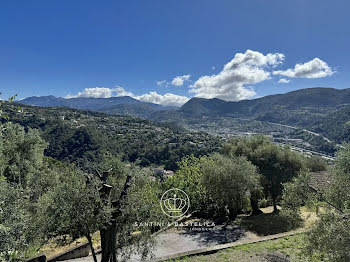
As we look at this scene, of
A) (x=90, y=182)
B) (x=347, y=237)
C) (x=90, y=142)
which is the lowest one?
(x=90, y=142)

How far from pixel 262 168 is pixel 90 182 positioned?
52.2ft

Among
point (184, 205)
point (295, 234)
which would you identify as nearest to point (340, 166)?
point (295, 234)

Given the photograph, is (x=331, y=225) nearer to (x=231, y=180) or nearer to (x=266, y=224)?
(x=231, y=180)

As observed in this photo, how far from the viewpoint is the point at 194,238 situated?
48.2 ft

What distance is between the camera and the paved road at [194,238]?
13.1 m

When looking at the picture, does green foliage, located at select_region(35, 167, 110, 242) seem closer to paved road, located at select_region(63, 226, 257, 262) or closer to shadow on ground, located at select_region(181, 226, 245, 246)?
paved road, located at select_region(63, 226, 257, 262)

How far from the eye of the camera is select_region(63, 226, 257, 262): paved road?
13.1 m

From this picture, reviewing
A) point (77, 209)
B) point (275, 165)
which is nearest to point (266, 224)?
point (275, 165)

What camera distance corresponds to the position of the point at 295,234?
12938 mm

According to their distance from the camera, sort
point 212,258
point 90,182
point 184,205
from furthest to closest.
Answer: point 184,205
point 212,258
point 90,182

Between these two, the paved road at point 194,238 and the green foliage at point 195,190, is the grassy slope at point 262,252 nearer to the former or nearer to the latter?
the paved road at point 194,238

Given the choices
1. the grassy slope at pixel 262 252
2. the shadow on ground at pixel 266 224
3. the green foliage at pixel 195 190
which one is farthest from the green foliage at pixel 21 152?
the shadow on ground at pixel 266 224

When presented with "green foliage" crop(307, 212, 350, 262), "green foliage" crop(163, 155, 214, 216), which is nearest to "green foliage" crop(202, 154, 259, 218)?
"green foliage" crop(163, 155, 214, 216)

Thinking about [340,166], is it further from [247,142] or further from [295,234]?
[247,142]
